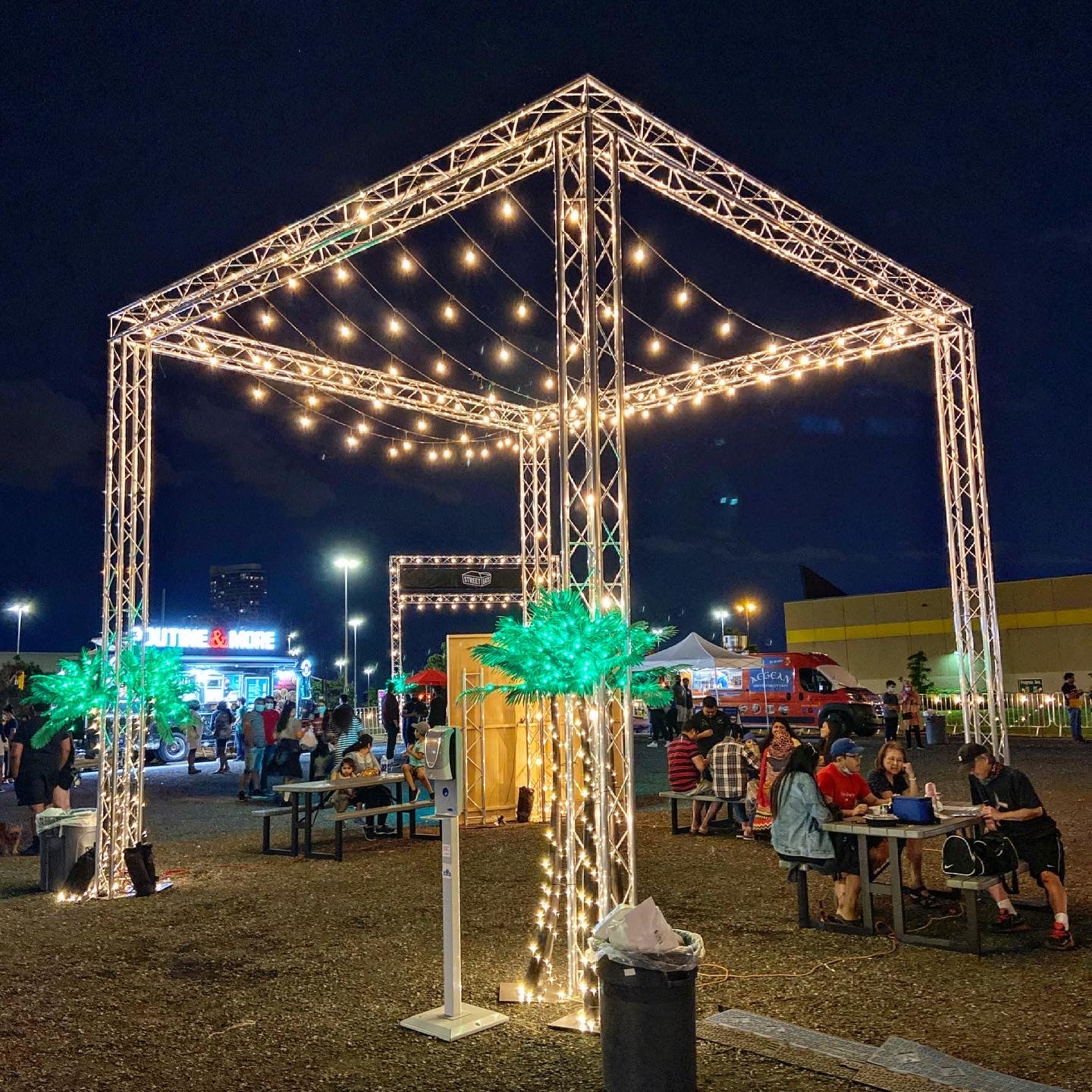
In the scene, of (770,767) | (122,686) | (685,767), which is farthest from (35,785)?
(770,767)

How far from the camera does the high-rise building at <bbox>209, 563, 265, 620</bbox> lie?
15162cm

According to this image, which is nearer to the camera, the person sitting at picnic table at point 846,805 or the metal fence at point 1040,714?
the person sitting at picnic table at point 846,805

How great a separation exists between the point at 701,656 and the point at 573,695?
70.4 ft

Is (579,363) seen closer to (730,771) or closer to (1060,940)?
(730,771)

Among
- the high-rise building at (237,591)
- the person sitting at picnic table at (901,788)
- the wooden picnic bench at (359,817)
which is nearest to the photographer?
the person sitting at picnic table at (901,788)

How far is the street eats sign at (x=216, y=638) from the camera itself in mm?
44281

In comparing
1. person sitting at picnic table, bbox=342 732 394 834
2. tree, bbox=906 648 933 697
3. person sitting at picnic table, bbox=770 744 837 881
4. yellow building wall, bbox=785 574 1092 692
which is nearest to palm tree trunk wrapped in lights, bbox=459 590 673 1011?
person sitting at picnic table, bbox=770 744 837 881

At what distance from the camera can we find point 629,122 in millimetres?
7707

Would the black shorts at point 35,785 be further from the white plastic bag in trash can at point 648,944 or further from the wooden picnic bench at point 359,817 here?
the white plastic bag in trash can at point 648,944

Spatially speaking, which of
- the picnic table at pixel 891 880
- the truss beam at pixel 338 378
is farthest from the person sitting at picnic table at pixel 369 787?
the picnic table at pixel 891 880

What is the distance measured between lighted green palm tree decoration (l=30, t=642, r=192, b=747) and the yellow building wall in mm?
29016

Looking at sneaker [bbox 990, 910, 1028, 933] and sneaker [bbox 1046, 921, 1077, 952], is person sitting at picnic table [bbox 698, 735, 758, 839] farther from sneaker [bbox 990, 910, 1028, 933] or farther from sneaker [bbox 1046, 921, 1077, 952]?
sneaker [bbox 1046, 921, 1077, 952]

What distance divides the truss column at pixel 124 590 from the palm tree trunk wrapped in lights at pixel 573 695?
4643 millimetres

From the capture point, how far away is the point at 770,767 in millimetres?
10305
